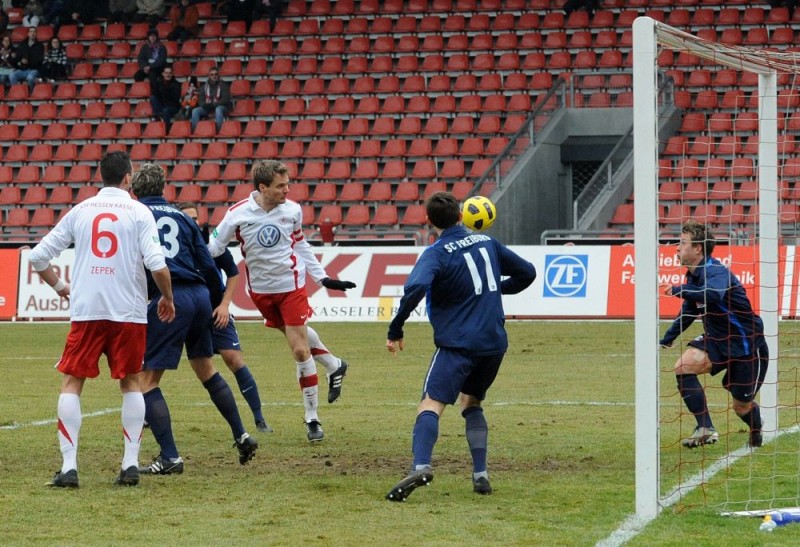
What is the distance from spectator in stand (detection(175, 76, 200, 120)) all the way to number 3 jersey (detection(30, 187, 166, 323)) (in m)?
24.2

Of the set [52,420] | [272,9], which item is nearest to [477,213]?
[52,420]

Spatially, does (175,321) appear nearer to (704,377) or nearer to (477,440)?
(477,440)

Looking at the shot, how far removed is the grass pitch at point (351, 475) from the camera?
6.59 meters

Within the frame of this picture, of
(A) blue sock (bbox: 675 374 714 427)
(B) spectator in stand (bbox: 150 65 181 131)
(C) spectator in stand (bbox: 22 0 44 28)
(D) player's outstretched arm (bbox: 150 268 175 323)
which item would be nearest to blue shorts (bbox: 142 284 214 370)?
(D) player's outstretched arm (bbox: 150 268 175 323)

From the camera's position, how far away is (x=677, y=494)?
7.57 m

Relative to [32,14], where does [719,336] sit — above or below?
below

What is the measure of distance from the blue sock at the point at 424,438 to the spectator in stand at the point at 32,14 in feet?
97.7

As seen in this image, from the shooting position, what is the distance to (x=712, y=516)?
22.8 ft

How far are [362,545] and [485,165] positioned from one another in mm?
22457

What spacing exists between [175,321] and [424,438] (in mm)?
2087

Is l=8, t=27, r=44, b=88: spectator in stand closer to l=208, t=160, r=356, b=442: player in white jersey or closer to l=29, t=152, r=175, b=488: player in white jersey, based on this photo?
l=208, t=160, r=356, b=442: player in white jersey

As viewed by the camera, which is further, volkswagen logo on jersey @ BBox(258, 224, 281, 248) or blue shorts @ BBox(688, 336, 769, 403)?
volkswagen logo on jersey @ BBox(258, 224, 281, 248)

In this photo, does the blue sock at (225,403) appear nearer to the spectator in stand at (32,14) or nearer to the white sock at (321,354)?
the white sock at (321,354)

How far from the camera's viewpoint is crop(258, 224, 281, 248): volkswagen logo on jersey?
34.1ft
